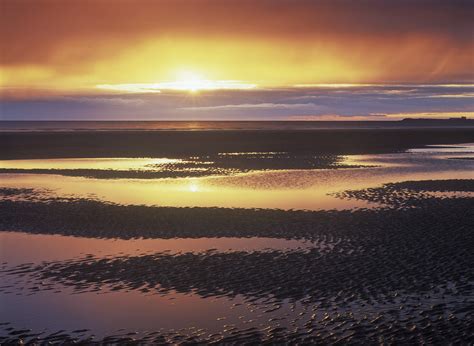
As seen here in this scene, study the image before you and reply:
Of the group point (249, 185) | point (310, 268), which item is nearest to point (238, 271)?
point (310, 268)

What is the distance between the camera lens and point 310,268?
19375 millimetres

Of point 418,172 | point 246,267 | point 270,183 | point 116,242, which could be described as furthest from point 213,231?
point 418,172

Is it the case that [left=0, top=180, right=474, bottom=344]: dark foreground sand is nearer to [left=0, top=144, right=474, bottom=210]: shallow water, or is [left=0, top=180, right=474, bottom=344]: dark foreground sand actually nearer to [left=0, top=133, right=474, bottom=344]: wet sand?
[left=0, top=133, right=474, bottom=344]: wet sand

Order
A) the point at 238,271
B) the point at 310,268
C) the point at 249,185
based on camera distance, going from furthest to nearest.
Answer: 1. the point at 249,185
2. the point at 310,268
3. the point at 238,271

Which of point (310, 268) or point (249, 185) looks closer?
point (310, 268)

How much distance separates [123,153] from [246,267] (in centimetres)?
5638

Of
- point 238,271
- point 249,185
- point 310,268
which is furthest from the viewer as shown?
point 249,185

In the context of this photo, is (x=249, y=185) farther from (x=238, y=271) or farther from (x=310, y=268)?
(x=238, y=271)

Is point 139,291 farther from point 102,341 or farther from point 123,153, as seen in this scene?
point 123,153

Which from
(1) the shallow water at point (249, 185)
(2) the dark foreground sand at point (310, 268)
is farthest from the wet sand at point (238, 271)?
(1) the shallow water at point (249, 185)

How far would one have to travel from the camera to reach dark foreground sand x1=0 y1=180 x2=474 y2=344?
546 inches

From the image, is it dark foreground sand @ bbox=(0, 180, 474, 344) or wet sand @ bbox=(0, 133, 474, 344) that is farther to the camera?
wet sand @ bbox=(0, 133, 474, 344)

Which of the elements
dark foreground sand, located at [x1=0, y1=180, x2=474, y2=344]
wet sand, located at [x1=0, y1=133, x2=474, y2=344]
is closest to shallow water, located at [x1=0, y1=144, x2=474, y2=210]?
wet sand, located at [x1=0, y1=133, x2=474, y2=344]

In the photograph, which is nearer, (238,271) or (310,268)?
(238,271)
